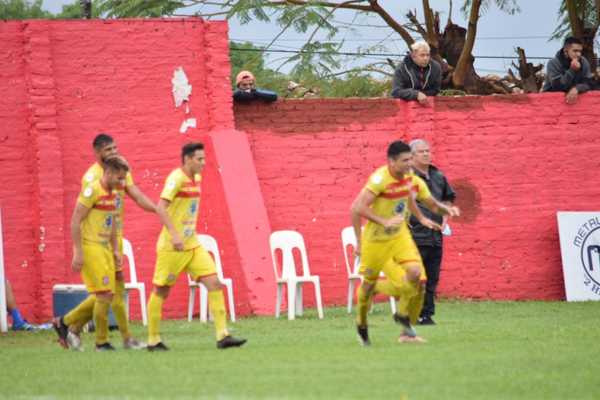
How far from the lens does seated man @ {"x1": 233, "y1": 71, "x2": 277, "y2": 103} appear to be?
63.3 ft

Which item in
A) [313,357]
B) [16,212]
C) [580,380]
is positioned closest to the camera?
[580,380]

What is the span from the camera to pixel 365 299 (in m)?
13.0

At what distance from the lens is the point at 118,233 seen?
519 inches

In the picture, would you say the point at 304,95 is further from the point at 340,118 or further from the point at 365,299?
the point at 365,299

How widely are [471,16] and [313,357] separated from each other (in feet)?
50.2

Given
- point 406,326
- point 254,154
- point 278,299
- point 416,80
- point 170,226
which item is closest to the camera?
point 170,226

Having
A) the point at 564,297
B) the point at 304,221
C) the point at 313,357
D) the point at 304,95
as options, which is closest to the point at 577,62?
the point at 564,297

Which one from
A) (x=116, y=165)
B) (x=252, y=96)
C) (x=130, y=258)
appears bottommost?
(x=130, y=258)

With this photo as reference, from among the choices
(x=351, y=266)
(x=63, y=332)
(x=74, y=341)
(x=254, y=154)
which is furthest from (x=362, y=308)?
(x=254, y=154)

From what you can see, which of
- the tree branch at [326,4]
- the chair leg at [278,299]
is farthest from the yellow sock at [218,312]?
the tree branch at [326,4]

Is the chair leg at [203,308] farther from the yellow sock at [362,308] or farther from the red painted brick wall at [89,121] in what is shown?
the yellow sock at [362,308]

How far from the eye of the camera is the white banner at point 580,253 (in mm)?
19859

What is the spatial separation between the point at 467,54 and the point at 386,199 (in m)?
13.5

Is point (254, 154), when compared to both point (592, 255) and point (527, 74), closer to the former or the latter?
point (592, 255)
